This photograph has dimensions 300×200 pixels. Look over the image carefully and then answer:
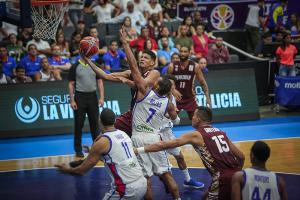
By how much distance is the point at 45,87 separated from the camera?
1518 centimetres

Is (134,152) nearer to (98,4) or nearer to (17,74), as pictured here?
(17,74)

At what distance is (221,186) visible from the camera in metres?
7.70

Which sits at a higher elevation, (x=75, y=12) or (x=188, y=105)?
(x=75, y=12)

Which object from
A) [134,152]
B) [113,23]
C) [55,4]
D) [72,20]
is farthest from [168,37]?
[134,152]

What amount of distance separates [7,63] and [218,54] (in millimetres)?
5720

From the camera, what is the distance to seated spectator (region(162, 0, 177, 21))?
2028 centimetres

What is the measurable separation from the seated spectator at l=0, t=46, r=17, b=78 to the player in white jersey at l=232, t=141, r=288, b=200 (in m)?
10.2

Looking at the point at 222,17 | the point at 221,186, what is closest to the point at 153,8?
the point at 222,17

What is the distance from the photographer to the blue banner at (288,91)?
56.6 ft

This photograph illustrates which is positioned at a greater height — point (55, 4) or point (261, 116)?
point (55, 4)

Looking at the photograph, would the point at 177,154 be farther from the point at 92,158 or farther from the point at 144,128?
the point at 92,158

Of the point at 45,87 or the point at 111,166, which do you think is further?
the point at 45,87

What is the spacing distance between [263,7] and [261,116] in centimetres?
563

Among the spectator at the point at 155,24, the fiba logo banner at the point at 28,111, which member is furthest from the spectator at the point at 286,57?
the fiba logo banner at the point at 28,111
